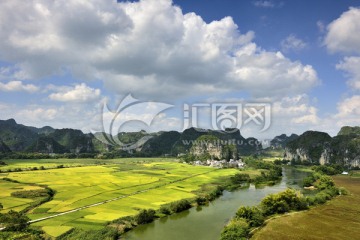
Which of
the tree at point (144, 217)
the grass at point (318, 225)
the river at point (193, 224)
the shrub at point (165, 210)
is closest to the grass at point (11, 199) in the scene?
the tree at point (144, 217)

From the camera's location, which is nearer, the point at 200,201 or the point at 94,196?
the point at 94,196

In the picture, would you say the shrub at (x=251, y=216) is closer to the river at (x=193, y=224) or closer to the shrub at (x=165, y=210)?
the river at (x=193, y=224)

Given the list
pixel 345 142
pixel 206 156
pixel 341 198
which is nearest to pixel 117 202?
pixel 341 198

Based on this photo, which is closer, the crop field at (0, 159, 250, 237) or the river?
the river

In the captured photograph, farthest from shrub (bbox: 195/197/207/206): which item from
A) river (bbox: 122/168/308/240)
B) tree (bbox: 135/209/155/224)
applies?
tree (bbox: 135/209/155/224)

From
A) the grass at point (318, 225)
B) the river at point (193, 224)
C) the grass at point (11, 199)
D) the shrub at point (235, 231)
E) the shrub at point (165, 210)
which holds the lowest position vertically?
the river at point (193, 224)

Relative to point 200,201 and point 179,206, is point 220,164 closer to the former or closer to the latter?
point 200,201

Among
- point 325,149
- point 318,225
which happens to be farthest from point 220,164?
point 318,225

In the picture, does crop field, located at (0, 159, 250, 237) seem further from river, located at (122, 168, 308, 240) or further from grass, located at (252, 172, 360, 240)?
grass, located at (252, 172, 360, 240)

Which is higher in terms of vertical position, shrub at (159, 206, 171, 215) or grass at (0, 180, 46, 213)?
grass at (0, 180, 46, 213)
